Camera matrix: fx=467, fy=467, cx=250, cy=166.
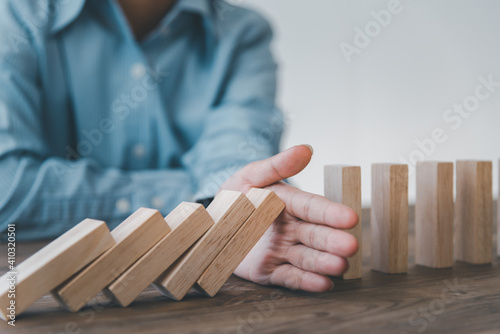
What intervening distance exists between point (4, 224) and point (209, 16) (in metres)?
0.77

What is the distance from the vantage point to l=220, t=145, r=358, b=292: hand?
1.91 ft

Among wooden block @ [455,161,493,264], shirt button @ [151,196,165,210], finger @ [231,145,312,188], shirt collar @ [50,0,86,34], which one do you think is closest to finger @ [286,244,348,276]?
finger @ [231,145,312,188]

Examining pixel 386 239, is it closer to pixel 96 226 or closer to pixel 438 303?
pixel 438 303

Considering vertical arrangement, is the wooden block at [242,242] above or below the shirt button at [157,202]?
above

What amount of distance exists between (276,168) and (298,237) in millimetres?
100

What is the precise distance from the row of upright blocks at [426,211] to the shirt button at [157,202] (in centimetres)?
50

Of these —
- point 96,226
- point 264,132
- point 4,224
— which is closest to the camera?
point 96,226

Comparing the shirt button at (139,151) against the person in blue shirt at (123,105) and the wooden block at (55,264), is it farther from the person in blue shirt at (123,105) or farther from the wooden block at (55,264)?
the wooden block at (55,264)

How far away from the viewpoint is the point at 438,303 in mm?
549

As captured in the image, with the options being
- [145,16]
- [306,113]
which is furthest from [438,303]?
[306,113]

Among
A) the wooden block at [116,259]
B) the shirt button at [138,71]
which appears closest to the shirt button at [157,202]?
the shirt button at [138,71]

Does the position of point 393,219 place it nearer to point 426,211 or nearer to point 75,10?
point 426,211

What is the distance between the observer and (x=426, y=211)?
2.51 ft

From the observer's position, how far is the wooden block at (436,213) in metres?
0.75
